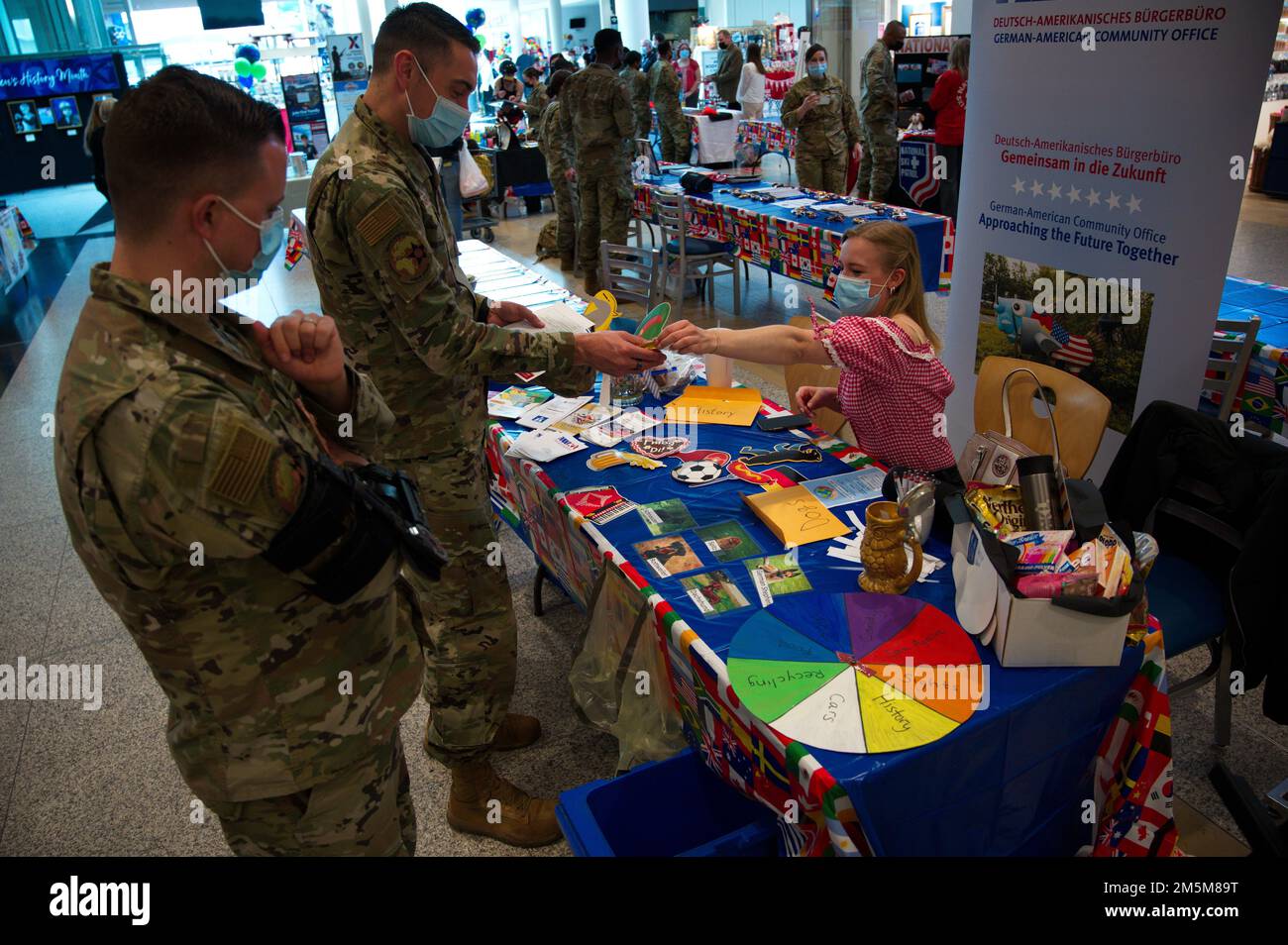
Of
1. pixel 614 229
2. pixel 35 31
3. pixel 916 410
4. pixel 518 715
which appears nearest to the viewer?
pixel 916 410

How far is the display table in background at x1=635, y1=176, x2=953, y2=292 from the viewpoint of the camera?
5.28 m

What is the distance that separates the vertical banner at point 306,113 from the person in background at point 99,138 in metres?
10.7

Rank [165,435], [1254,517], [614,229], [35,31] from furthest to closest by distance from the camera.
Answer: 1. [35,31]
2. [614,229]
3. [1254,517]
4. [165,435]

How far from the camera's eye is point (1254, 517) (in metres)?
2.07

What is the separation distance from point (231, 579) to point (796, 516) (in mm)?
1268

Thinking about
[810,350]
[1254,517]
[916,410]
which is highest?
[810,350]

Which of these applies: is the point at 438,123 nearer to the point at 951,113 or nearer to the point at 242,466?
the point at 242,466

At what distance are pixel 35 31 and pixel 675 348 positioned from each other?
42.8 ft

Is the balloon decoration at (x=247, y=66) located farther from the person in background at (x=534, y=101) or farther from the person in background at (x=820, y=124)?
the person in background at (x=820, y=124)

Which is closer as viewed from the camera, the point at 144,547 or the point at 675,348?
the point at 144,547

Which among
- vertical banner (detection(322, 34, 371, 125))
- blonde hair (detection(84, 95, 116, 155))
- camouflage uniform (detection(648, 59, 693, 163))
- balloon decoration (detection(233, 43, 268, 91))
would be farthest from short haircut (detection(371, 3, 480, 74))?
balloon decoration (detection(233, 43, 268, 91))

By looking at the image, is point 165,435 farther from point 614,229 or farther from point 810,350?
point 614,229

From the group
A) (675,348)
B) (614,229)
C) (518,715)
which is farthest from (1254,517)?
(614,229)

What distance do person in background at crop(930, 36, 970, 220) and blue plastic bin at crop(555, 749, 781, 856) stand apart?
664 cm
